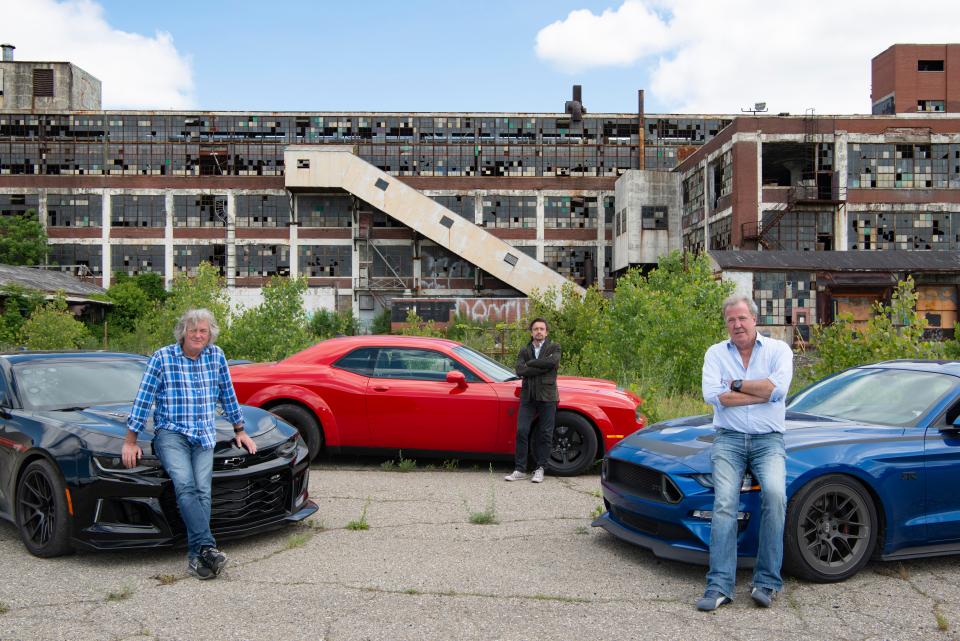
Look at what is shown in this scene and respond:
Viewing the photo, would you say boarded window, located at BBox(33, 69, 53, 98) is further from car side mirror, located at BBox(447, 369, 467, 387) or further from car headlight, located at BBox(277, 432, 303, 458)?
car headlight, located at BBox(277, 432, 303, 458)

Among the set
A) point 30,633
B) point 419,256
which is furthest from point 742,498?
point 419,256

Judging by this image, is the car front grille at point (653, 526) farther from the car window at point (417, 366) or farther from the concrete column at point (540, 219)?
the concrete column at point (540, 219)

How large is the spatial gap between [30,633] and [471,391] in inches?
204

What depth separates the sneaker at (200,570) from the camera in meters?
4.75

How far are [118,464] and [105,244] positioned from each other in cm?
5574

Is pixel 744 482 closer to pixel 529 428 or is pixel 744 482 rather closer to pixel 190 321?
pixel 529 428

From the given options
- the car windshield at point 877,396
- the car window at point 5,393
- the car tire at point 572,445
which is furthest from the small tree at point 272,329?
the car windshield at point 877,396

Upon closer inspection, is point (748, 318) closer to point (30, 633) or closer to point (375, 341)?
point (30, 633)

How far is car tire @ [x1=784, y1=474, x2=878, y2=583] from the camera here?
4.66 m

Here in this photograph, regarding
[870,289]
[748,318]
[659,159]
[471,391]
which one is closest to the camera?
[748,318]

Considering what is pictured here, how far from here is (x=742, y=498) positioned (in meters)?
4.65

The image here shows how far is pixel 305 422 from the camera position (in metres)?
8.53

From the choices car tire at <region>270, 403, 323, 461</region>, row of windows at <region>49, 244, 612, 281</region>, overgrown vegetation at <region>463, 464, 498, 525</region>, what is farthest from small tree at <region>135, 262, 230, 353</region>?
row of windows at <region>49, 244, 612, 281</region>

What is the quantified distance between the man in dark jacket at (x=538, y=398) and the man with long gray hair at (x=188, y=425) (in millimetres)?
3725
